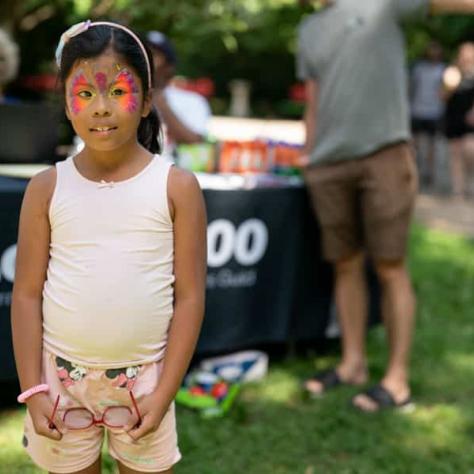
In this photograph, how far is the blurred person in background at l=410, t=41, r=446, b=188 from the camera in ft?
39.2

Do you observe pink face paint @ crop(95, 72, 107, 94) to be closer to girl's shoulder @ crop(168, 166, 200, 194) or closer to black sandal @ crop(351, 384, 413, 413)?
girl's shoulder @ crop(168, 166, 200, 194)

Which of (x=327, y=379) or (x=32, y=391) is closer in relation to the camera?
(x=32, y=391)

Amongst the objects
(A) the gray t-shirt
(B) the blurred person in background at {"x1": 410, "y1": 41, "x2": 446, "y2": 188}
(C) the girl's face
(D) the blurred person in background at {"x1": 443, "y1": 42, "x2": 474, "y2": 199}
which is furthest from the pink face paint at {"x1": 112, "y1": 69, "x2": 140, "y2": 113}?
(B) the blurred person in background at {"x1": 410, "y1": 41, "x2": 446, "y2": 188}

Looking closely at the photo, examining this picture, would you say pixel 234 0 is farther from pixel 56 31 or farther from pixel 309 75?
pixel 309 75

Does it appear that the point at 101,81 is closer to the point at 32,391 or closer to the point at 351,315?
the point at 32,391

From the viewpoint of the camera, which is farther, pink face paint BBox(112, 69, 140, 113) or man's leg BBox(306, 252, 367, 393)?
man's leg BBox(306, 252, 367, 393)

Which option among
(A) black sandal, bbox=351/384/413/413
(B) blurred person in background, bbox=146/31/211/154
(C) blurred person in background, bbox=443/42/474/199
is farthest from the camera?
(C) blurred person in background, bbox=443/42/474/199

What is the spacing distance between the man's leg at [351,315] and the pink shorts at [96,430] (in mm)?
2100

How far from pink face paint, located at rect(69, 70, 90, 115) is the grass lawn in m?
1.66

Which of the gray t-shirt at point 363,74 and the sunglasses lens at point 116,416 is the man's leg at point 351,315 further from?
the sunglasses lens at point 116,416

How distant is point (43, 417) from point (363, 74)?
235cm

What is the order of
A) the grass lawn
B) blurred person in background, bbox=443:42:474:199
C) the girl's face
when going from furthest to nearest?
blurred person in background, bbox=443:42:474:199 < the grass lawn < the girl's face

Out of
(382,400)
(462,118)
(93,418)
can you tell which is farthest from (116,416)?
(462,118)

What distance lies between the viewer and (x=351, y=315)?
4.18 metres
